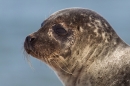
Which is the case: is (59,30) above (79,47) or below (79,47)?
above

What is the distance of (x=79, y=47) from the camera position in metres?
6.08

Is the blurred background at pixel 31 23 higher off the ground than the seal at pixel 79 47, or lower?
lower

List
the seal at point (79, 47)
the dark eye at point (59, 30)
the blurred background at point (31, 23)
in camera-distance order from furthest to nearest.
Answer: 1. the blurred background at point (31, 23)
2. the dark eye at point (59, 30)
3. the seal at point (79, 47)

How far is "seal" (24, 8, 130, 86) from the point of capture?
5891 millimetres

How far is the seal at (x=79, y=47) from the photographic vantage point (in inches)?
232

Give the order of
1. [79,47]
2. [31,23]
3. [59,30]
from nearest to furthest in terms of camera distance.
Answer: [79,47]
[59,30]
[31,23]

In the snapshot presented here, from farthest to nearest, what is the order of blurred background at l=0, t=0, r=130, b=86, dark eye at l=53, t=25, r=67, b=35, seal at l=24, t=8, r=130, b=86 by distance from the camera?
blurred background at l=0, t=0, r=130, b=86, dark eye at l=53, t=25, r=67, b=35, seal at l=24, t=8, r=130, b=86

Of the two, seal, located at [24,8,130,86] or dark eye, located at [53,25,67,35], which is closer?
seal, located at [24,8,130,86]

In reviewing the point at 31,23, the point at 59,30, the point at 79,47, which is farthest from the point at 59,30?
the point at 31,23

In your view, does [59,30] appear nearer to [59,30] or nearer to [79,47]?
[59,30]

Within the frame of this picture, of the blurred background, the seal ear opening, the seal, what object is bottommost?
the blurred background

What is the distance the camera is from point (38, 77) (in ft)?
56.5

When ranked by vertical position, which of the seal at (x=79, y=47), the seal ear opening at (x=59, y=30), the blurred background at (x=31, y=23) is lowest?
the blurred background at (x=31, y=23)

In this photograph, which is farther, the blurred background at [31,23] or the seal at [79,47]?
the blurred background at [31,23]
